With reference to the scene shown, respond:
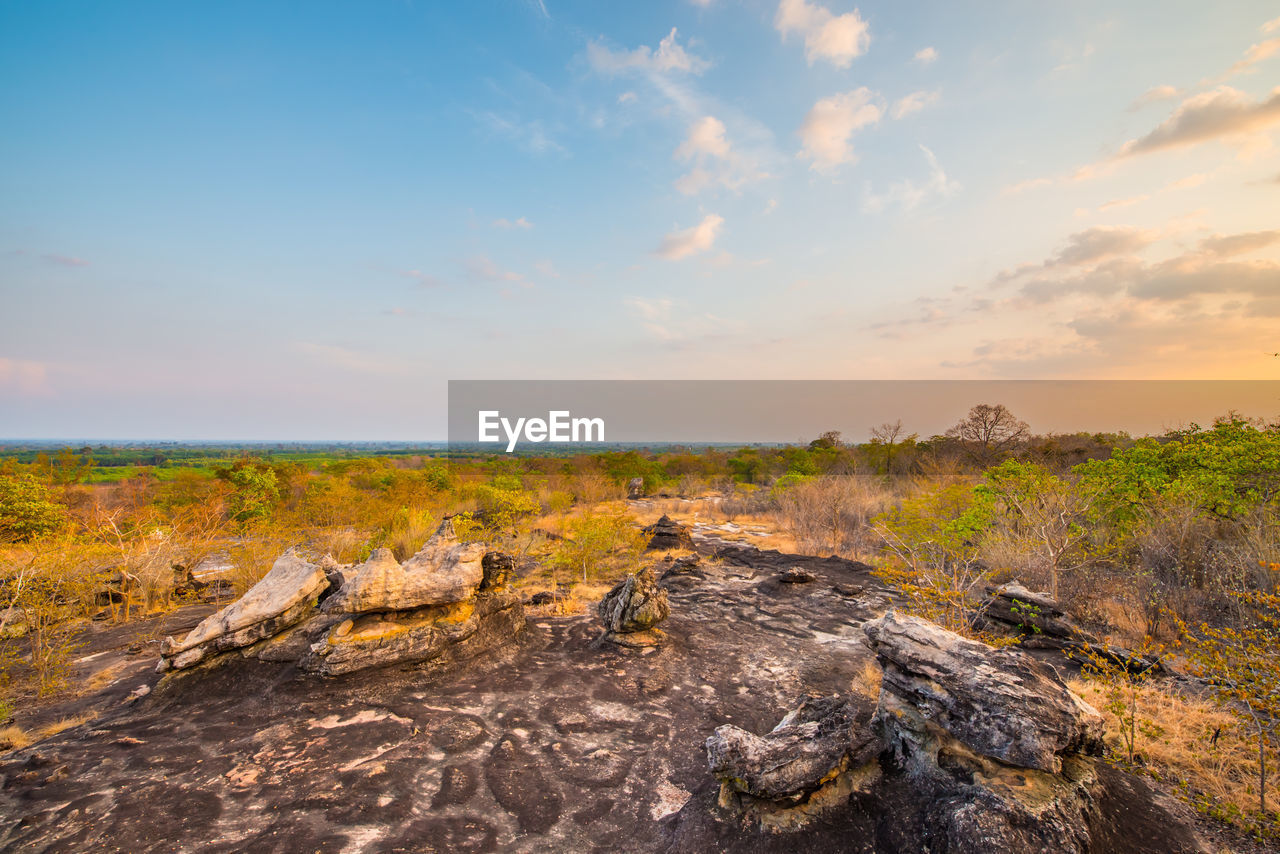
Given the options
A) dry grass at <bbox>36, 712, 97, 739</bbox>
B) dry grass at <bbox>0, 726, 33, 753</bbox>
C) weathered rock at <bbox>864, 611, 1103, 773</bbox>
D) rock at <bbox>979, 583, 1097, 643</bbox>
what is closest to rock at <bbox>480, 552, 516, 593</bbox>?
dry grass at <bbox>36, 712, 97, 739</bbox>

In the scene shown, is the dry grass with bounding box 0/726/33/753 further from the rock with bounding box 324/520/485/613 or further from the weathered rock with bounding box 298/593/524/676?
the rock with bounding box 324/520/485/613

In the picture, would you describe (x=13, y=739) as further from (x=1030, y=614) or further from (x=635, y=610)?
(x=1030, y=614)

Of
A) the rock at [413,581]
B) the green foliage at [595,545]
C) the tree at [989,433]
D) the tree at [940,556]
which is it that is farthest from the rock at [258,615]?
the tree at [989,433]

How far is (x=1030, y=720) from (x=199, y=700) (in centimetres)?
1183

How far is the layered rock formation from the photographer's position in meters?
8.18

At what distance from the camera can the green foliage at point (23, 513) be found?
1288 centimetres

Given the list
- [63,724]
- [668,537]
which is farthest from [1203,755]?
[63,724]

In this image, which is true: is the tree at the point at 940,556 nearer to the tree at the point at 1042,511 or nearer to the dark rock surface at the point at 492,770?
the tree at the point at 1042,511

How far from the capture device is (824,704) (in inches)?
220

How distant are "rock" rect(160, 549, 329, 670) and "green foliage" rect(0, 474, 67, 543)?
9420mm

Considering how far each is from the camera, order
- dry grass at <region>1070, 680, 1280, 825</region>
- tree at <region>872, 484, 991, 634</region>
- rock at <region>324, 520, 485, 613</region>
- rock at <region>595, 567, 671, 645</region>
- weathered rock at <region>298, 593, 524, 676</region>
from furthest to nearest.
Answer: rock at <region>595, 567, 671, 645</region> < rock at <region>324, 520, 485, 613</region> < tree at <region>872, 484, 991, 634</region> < weathered rock at <region>298, 593, 524, 676</region> < dry grass at <region>1070, 680, 1280, 825</region>

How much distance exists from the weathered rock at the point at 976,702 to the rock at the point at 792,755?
62 centimetres

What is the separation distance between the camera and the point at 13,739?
6480 mm

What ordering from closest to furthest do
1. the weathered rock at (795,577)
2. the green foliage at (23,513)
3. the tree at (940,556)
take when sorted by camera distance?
the tree at (940,556) → the green foliage at (23,513) → the weathered rock at (795,577)
